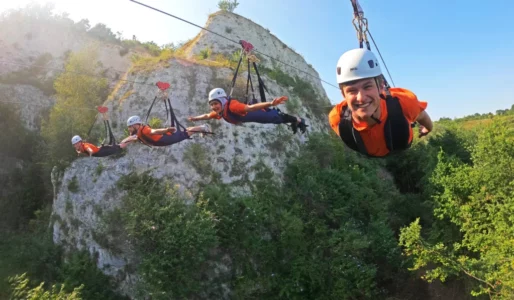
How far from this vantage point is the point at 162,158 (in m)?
13.6

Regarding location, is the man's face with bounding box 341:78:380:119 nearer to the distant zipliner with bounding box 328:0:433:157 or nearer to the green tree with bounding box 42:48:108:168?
the distant zipliner with bounding box 328:0:433:157

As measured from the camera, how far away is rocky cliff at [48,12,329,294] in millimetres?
12805

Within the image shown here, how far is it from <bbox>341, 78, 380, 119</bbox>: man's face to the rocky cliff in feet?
36.0

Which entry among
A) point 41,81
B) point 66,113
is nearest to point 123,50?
point 41,81

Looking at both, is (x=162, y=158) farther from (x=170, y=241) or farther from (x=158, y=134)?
(x=158, y=134)

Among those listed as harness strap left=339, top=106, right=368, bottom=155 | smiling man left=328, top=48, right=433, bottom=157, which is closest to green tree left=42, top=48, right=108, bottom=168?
harness strap left=339, top=106, right=368, bottom=155

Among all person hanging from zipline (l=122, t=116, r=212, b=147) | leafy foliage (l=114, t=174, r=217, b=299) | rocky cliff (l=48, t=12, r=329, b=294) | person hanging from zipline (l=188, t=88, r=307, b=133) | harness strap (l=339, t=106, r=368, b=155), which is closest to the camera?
harness strap (l=339, t=106, r=368, b=155)

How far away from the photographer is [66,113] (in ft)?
53.7

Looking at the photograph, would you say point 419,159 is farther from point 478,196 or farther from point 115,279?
point 115,279

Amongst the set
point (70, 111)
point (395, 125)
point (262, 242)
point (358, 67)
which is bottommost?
point (262, 242)

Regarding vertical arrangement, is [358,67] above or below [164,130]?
below

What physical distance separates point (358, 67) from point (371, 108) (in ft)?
1.06

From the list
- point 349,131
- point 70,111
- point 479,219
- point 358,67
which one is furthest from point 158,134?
point 479,219

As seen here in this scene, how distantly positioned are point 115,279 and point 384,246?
9971 mm
